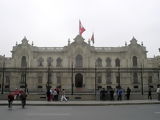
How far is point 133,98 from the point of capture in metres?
26.1

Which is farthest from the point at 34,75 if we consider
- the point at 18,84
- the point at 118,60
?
the point at 118,60

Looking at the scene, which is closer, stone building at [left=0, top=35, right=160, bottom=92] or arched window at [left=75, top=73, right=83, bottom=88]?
arched window at [left=75, top=73, right=83, bottom=88]

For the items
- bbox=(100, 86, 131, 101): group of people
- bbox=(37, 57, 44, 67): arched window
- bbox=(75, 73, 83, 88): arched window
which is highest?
bbox=(37, 57, 44, 67): arched window

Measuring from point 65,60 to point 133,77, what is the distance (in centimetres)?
1743

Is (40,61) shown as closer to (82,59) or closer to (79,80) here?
(82,59)

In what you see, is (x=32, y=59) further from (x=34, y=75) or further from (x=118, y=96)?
(x=118, y=96)

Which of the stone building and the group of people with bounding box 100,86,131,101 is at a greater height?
the stone building
